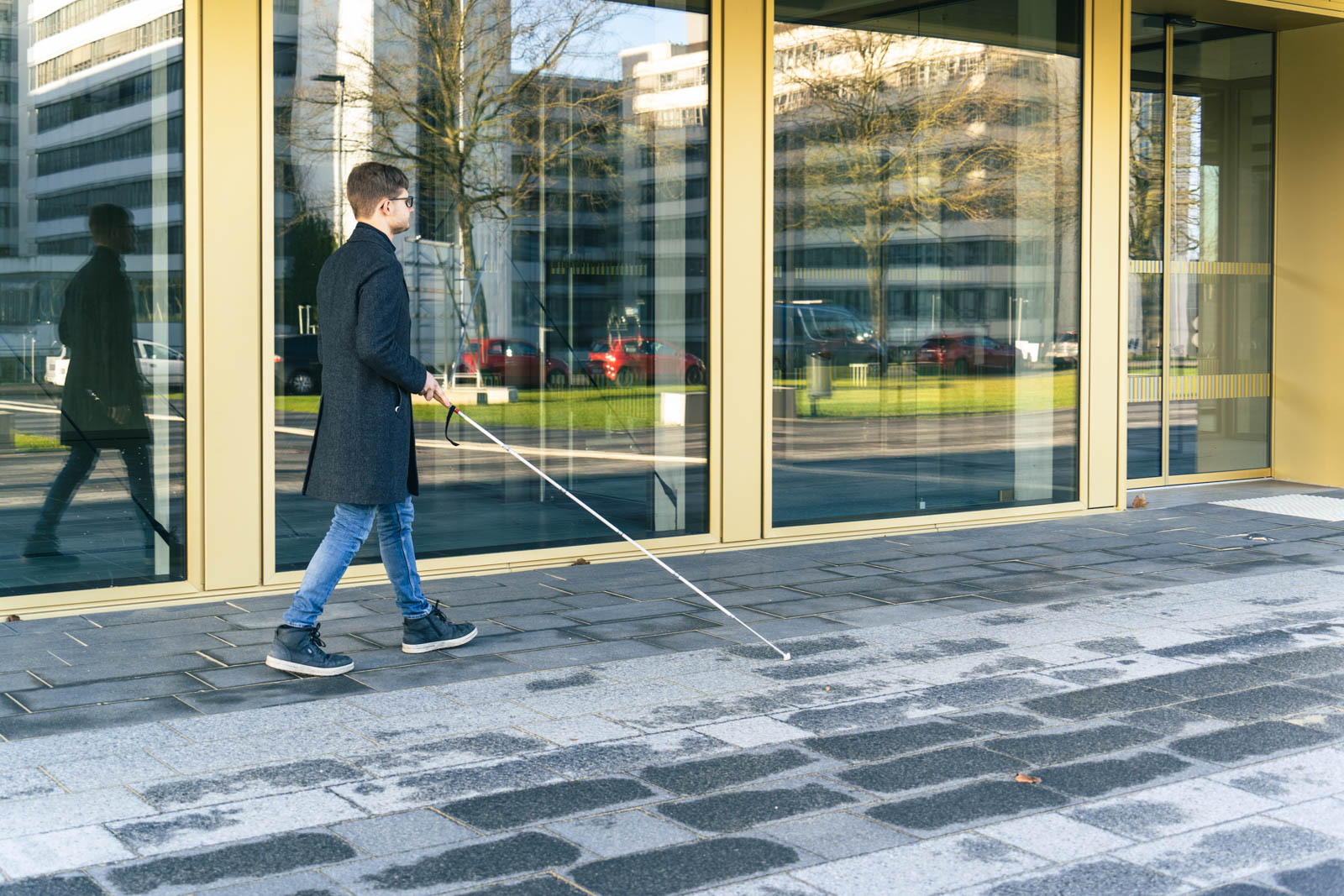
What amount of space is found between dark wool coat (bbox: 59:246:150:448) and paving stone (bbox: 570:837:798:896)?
4406 mm

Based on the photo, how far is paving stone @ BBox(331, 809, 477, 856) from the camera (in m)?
3.82

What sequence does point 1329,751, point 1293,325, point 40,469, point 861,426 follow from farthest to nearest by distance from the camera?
1. point 1293,325
2. point 861,426
3. point 40,469
4. point 1329,751

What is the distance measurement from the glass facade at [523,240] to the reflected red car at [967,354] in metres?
1.98

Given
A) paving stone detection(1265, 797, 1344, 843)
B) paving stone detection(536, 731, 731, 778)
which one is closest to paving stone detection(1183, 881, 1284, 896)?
paving stone detection(1265, 797, 1344, 843)

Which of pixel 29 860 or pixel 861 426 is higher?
pixel 861 426

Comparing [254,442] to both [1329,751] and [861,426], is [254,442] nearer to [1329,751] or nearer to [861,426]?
[861,426]

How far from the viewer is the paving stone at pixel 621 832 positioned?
382 cm

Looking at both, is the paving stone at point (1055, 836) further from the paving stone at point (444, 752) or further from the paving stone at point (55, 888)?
the paving stone at point (55, 888)

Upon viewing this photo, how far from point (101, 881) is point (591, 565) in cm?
493

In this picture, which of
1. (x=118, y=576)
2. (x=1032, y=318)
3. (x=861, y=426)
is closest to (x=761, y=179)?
(x=861, y=426)

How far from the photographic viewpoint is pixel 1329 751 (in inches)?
185

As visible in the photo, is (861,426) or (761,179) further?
(861,426)

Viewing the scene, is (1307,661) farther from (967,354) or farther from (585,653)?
(967,354)

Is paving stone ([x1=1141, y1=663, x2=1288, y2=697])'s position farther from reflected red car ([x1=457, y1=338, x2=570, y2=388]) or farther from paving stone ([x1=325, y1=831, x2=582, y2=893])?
reflected red car ([x1=457, y1=338, x2=570, y2=388])
